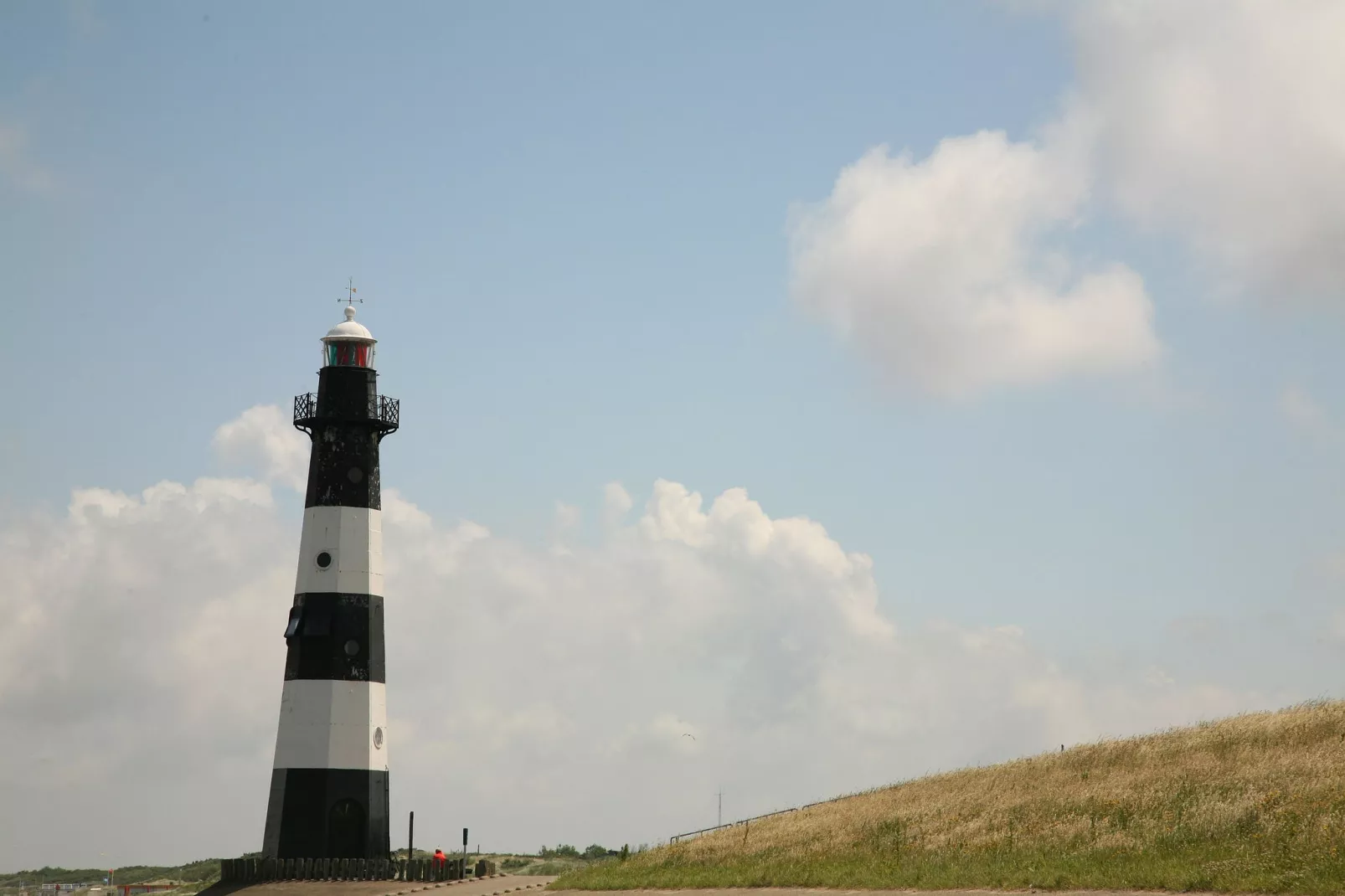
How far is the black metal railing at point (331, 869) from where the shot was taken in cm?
4578

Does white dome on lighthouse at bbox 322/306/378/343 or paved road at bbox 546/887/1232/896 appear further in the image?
white dome on lighthouse at bbox 322/306/378/343

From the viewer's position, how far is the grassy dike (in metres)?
32.7

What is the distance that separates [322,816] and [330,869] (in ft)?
5.62

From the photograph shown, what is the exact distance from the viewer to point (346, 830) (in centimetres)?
4675

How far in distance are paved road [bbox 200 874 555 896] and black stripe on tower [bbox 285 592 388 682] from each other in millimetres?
6305

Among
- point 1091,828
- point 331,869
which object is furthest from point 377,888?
point 1091,828

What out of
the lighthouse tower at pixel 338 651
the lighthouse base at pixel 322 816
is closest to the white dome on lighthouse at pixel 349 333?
the lighthouse tower at pixel 338 651

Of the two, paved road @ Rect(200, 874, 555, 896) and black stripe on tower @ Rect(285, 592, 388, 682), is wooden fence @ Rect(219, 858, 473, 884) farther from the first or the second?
black stripe on tower @ Rect(285, 592, 388, 682)

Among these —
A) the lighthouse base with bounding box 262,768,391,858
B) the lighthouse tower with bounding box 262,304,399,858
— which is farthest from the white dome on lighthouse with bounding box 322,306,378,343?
the lighthouse base with bounding box 262,768,391,858

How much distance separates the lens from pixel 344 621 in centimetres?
4769

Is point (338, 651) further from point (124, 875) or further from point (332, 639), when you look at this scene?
point (124, 875)

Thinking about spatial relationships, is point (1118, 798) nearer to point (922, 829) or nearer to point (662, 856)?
point (922, 829)

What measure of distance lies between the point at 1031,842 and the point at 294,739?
23.0 meters

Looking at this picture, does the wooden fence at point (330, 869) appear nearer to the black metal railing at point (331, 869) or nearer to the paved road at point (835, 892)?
the black metal railing at point (331, 869)
